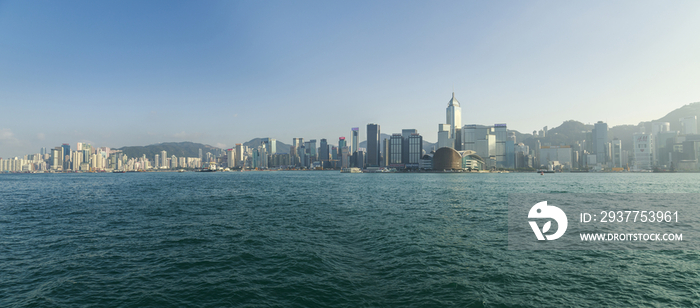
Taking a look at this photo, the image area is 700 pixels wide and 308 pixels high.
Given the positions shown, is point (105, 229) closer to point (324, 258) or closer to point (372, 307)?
point (324, 258)

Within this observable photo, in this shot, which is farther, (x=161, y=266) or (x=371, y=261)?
(x=371, y=261)

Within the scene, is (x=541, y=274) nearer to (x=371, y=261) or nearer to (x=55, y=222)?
(x=371, y=261)

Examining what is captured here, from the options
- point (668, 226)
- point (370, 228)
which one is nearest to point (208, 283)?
point (370, 228)

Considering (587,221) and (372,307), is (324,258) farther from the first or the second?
(587,221)

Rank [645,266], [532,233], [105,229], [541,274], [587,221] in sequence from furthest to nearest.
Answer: [587,221]
[105,229]
[532,233]
[645,266]
[541,274]

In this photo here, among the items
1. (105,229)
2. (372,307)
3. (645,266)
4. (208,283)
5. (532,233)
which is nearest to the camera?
(372,307)

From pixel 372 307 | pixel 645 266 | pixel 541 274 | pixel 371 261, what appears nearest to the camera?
pixel 372 307

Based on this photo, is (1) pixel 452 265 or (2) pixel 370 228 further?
(2) pixel 370 228

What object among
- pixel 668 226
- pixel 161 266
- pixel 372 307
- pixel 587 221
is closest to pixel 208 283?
pixel 161 266

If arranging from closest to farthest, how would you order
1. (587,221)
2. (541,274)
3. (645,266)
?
(541,274)
(645,266)
(587,221)
